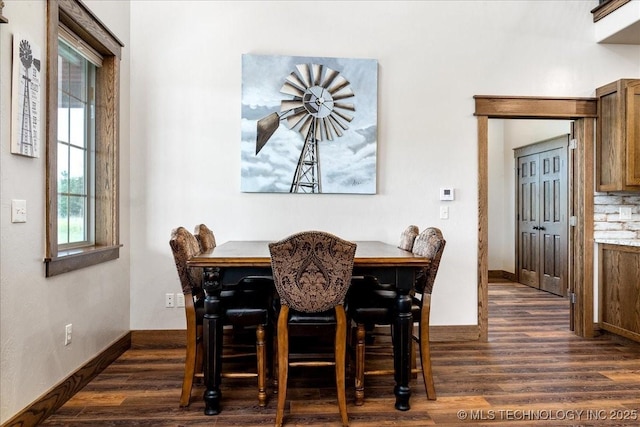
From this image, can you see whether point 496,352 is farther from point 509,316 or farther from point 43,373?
point 43,373

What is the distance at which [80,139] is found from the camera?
113 inches

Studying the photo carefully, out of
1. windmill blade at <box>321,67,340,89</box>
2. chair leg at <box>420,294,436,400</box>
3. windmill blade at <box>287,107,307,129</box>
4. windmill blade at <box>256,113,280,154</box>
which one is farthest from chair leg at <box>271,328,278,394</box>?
windmill blade at <box>321,67,340,89</box>

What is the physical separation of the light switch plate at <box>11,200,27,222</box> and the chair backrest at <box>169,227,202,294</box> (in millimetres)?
685

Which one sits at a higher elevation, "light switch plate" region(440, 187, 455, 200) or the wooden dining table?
"light switch plate" region(440, 187, 455, 200)

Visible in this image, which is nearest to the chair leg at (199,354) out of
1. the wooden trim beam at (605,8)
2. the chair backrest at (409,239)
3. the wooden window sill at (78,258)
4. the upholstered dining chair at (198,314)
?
the upholstered dining chair at (198,314)

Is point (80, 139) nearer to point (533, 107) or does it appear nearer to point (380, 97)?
point (380, 97)

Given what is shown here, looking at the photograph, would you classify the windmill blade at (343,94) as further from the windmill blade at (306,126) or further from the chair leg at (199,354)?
the chair leg at (199,354)

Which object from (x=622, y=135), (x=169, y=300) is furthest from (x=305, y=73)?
(x=622, y=135)

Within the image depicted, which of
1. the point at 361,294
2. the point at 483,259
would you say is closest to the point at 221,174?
the point at 361,294

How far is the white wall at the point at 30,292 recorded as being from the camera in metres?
1.90

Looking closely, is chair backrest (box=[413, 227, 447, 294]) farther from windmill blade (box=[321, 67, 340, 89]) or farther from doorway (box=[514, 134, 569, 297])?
doorway (box=[514, 134, 569, 297])

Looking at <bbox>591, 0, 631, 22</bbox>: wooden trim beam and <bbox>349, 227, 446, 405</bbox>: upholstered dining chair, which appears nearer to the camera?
<bbox>349, 227, 446, 405</bbox>: upholstered dining chair

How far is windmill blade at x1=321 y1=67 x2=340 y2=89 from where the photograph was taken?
3475 mm

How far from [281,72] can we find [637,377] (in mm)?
3363
